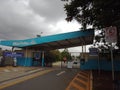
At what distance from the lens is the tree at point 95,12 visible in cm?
1222

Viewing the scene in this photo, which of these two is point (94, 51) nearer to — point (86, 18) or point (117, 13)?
point (86, 18)

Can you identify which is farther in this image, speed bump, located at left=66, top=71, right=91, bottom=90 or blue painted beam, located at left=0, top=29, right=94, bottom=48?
blue painted beam, located at left=0, top=29, right=94, bottom=48

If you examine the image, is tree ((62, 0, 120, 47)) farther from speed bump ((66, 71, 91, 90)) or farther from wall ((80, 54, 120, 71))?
wall ((80, 54, 120, 71))

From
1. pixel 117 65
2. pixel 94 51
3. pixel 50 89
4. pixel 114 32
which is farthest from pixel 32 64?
pixel 114 32

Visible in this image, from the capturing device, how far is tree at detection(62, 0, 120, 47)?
1222 cm

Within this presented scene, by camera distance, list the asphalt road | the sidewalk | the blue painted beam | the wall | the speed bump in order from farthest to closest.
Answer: the wall → the blue painted beam → the sidewalk → the speed bump → the asphalt road

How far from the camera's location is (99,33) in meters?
19.7

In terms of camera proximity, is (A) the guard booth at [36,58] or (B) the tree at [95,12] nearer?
(B) the tree at [95,12]

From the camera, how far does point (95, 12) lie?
15477mm

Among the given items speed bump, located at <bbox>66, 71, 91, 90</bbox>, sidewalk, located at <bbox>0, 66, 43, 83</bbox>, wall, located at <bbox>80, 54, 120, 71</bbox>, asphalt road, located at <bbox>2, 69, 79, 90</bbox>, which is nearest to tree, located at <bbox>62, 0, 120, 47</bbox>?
speed bump, located at <bbox>66, 71, 91, 90</bbox>

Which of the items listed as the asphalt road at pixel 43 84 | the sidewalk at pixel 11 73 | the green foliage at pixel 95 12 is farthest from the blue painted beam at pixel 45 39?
the asphalt road at pixel 43 84

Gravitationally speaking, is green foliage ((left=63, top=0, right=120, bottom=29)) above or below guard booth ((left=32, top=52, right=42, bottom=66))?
above

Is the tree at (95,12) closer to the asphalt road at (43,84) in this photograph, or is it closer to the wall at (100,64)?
the asphalt road at (43,84)

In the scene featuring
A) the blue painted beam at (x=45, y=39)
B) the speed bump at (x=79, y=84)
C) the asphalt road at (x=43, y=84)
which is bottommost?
the speed bump at (x=79, y=84)
